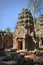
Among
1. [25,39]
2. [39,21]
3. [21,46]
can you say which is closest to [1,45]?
[21,46]

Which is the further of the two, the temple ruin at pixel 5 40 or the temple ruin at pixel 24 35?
the temple ruin at pixel 5 40

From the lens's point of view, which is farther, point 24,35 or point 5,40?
→ point 5,40

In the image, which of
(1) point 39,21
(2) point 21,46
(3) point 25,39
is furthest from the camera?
(1) point 39,21

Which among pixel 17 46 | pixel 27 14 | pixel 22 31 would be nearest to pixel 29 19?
pixel 27 14

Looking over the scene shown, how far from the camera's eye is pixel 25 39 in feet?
77.1

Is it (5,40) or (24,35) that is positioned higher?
(24,35)

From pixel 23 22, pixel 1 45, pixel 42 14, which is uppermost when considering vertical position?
pixel 42 14

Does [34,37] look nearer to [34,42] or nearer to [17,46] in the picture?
[34,42]

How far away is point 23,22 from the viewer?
92.0 feet

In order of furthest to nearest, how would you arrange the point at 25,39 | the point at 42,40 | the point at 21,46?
the point at 42,40
the point at 21,46
the point at 25,39

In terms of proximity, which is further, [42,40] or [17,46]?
[42,40]

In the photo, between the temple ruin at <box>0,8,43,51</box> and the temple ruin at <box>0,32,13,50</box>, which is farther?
the temple ruin at <box>0,32,13,50</box>

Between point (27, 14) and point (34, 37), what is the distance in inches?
245

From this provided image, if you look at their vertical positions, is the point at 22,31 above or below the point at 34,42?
above
